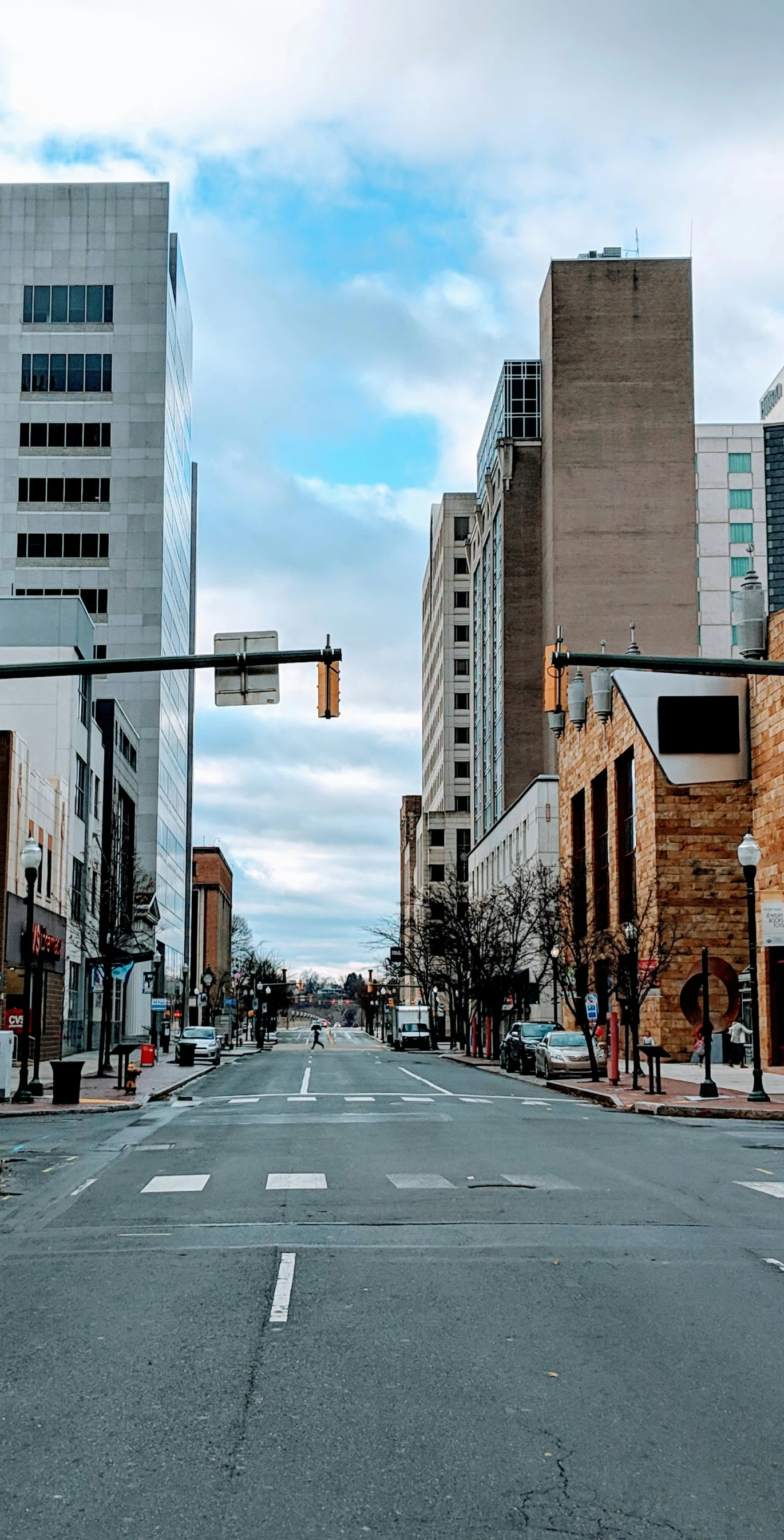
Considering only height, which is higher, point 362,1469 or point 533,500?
point 533,500

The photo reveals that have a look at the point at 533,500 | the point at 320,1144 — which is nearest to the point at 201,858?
the point at 533,500

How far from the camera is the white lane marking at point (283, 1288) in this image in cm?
930

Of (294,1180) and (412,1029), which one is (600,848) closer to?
(412,1029)

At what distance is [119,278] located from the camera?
101062mm

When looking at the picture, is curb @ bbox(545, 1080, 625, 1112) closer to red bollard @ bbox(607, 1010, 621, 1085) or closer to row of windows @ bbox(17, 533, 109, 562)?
red bollard @ bbox(607, 1010, 621, 1085)

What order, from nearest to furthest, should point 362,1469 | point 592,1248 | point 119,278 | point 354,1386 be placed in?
point 362,1469 < point 354,1386 < point 592,1248 < point 119,278

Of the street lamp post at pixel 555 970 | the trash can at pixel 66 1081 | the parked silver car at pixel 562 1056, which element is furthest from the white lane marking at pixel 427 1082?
the trash can at pixel 66 1081

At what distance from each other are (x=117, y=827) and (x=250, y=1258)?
46921mm

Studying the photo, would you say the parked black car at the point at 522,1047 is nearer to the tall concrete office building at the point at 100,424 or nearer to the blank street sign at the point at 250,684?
the blank street sign at the point at 250,684

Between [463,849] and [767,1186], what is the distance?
398 ft

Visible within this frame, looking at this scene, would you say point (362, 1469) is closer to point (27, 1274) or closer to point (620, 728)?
point (27, 1274)

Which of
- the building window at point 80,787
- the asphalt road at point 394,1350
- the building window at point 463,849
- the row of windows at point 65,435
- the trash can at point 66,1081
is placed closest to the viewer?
Result: the asphalt road at point 394,1350

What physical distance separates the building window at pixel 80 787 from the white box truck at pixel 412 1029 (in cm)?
3355

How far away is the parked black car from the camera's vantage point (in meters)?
45.9
